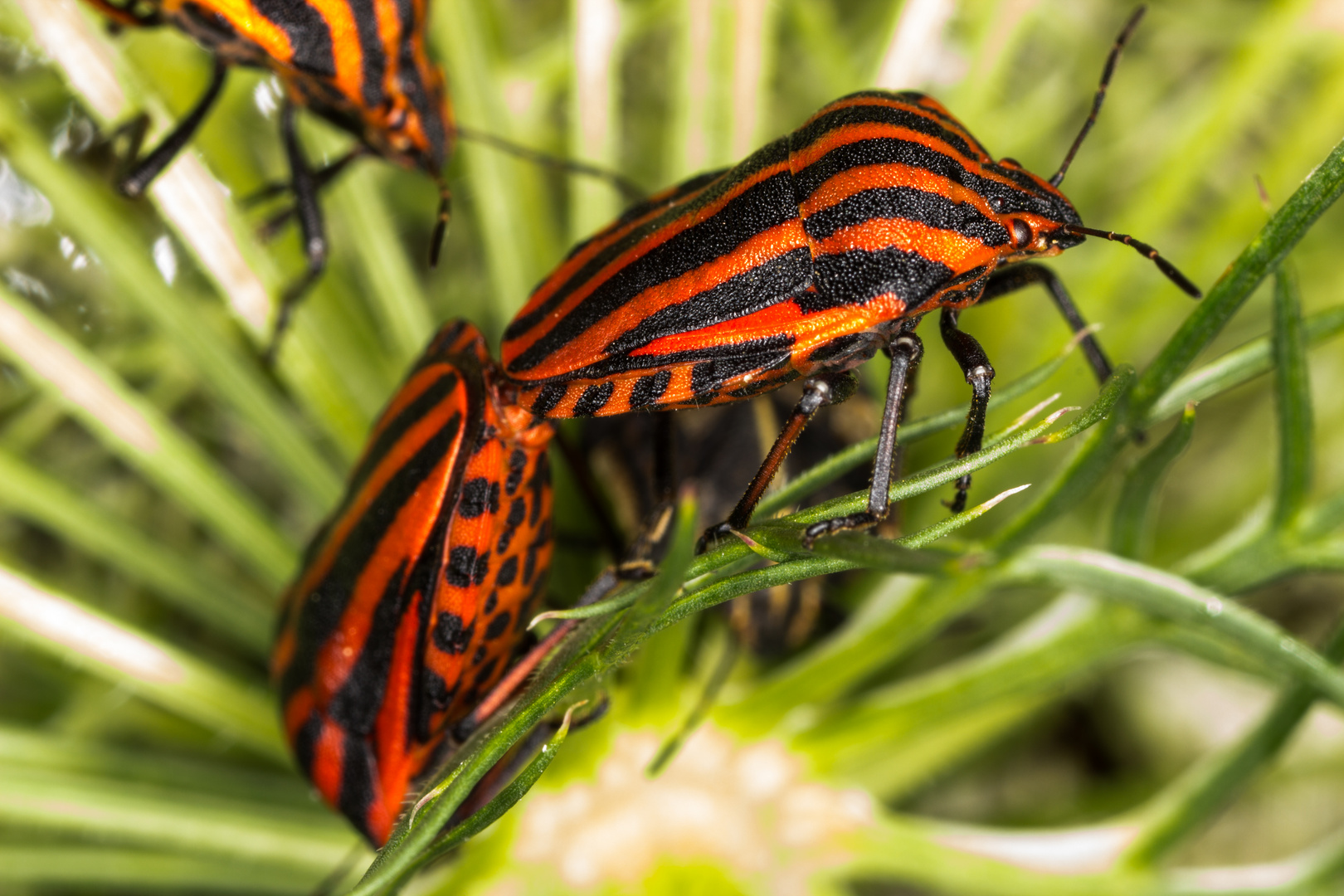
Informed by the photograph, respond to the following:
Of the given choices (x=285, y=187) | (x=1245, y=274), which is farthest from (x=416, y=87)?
(x=1245, y=274)

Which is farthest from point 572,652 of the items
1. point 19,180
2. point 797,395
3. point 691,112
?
point 19,180

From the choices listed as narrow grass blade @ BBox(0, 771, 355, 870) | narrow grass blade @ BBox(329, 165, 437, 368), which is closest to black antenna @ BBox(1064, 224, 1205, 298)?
narrow grass blade @ BBox(329, 165, 437, 368)

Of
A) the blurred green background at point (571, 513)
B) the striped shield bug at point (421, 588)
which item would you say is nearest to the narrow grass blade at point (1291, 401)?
the blurred green background at point (571, 513)

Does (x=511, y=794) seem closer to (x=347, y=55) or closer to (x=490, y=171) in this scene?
(x=490, y=171)

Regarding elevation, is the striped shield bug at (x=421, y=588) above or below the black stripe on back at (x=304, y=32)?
below

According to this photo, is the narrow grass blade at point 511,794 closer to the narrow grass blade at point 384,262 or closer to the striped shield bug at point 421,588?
the striped shield bug at point 421,588

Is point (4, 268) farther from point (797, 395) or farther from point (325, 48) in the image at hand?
point (797, 395)
